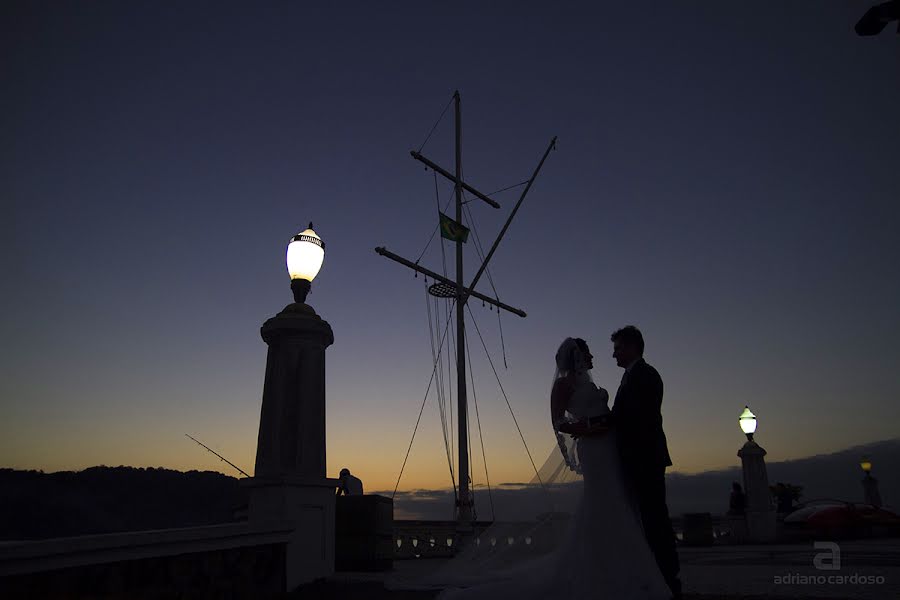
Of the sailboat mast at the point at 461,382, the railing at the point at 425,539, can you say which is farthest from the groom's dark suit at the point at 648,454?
the sailboat mast at the point at 461,382

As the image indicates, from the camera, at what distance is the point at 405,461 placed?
61.4 ft

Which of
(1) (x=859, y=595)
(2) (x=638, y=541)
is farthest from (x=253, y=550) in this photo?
(1) (x=859, y=595)

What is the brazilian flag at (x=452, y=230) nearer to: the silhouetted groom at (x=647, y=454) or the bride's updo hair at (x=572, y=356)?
the bride's updo hair at (x=572, y=356)

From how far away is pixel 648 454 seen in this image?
4371mm

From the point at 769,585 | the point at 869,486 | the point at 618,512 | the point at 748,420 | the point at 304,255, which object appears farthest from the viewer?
the point at 869,486

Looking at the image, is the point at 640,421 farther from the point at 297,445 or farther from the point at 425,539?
the point at 425,539

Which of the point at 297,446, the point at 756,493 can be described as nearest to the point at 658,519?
the point at 297,446

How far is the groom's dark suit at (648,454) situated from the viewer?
428 cm

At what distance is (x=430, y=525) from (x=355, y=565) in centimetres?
599

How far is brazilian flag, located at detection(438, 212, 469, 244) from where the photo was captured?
21.2m

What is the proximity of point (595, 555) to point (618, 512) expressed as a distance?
0.36m

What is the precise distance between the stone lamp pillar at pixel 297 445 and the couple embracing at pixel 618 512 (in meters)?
2.02

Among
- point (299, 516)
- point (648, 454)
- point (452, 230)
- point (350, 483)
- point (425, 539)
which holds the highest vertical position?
point (452, 230)

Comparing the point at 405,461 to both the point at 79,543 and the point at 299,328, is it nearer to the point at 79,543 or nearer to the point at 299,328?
the point at 299,328
